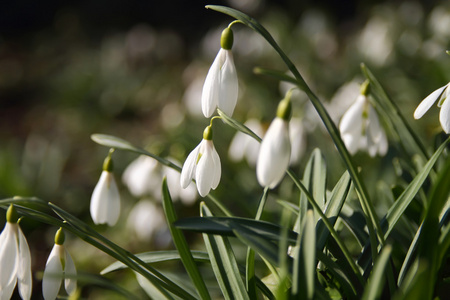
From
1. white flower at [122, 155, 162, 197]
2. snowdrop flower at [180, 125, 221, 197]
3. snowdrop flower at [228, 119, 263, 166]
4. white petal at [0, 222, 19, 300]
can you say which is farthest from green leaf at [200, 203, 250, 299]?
snowdrop flower at [228, 119, 263, 166]

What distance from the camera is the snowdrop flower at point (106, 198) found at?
1.32 meters

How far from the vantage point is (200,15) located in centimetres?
799

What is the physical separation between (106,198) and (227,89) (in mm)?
518

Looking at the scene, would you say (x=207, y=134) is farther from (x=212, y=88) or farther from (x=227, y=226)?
(x=227, y=226)

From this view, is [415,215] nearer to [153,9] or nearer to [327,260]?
[327,260]

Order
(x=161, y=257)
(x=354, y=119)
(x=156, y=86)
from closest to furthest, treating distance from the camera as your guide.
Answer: (x=161, y=257)
(x=354, y=119)
(x=156, y=86)

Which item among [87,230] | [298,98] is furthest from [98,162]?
[87,230]

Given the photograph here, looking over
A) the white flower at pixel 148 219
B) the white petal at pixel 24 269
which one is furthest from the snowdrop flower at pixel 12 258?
the white flower at pixel 148 219

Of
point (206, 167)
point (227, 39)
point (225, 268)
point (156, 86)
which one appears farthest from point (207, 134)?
point (156, 86)

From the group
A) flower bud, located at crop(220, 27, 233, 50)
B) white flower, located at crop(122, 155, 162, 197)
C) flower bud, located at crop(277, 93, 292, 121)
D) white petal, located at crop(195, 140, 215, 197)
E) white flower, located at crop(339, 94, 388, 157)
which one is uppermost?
flower bud, located at crop(220, 27, 233, 50)

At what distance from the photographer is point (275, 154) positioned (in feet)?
2.62

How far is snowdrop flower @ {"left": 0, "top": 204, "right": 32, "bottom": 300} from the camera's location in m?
1.01

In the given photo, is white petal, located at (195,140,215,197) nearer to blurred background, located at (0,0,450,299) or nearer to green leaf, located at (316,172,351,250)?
green leaf, located at (316,172,351,250)

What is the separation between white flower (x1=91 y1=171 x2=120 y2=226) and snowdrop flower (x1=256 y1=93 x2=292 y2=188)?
634 mm
